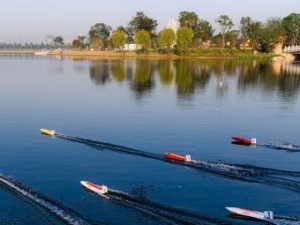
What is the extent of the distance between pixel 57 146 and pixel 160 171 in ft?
49.0

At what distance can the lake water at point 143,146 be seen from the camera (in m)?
33.8

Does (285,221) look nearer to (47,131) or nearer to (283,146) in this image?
(283,146)

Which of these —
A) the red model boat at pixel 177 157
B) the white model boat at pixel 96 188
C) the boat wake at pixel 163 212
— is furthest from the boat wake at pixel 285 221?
the red model boat at pixel 177 157

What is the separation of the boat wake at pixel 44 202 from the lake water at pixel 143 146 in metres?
0.55

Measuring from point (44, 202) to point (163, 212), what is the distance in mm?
9380

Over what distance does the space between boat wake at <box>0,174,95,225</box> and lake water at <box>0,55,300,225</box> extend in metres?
0.55

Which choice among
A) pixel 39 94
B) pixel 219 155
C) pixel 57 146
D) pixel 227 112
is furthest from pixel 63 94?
pixel 219 155

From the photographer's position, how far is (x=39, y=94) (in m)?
94.3

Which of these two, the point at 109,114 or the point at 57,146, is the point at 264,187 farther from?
the point at 109,114

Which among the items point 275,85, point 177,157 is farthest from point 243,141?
point 275,85

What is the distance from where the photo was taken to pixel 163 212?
3159 cm

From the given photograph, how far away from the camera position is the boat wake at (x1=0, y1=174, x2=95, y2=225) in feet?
99.9

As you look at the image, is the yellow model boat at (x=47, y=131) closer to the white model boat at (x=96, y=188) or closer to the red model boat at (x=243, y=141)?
the white model boat at (x=96, y=188)

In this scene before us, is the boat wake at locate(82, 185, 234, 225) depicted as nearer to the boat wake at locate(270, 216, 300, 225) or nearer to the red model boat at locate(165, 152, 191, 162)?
the boat wake at locate(270, 216, 300, 225)
